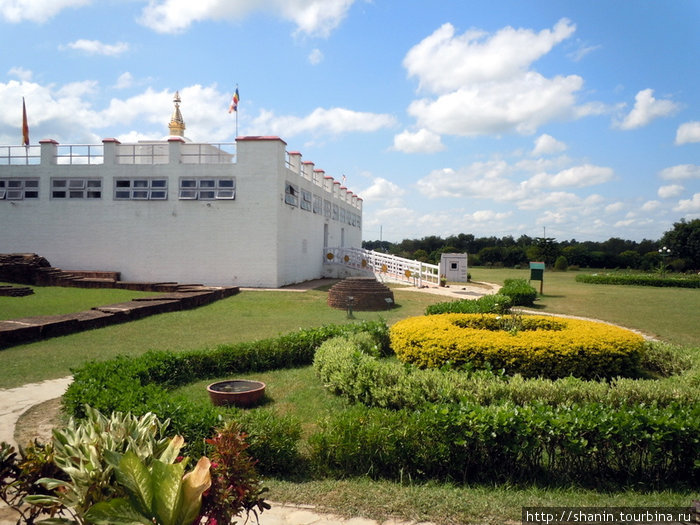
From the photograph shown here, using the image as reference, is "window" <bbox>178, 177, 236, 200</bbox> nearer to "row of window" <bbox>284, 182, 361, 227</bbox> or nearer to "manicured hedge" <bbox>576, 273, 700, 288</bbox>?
"row of window" <bbox>284, 182, 361, 227</bbox>

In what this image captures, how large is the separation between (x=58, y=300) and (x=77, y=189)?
832cm

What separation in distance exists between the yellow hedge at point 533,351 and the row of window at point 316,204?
1476cm

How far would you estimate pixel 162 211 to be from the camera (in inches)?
797

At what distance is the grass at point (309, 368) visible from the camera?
3.47 meters

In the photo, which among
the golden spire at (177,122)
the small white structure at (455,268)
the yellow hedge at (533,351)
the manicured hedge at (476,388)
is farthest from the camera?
the small white structure at (455,268)

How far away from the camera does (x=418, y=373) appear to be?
5.43 meters

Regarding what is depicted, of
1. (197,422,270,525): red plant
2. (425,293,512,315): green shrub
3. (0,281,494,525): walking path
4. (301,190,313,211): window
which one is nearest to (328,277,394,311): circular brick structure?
(425,293,512,315): green shrub

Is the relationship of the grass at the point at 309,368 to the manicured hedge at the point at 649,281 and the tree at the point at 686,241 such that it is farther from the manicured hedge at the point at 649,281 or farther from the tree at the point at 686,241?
the tree at the point at 686,241

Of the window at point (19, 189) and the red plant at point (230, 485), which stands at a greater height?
the window at point (19, 189)

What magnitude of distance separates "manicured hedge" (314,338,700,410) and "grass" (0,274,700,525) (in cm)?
42

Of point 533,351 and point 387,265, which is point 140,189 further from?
point 533,351

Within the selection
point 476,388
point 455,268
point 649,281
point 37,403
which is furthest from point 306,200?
point 649,281

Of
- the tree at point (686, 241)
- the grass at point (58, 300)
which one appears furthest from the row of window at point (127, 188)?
the tree at point (686, 241)

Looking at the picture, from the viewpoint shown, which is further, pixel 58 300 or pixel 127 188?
pixel 127 188
